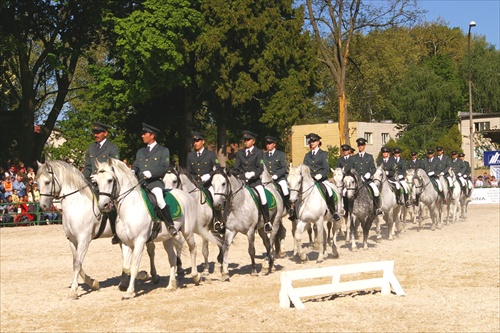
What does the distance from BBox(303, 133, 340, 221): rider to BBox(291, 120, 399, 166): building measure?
58.7m

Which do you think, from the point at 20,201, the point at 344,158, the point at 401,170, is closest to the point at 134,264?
the point at 344,158

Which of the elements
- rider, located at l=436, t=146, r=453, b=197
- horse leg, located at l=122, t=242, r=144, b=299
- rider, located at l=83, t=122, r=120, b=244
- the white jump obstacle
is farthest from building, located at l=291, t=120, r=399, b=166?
horse leg, located at l=122, t=242, r=144, b=299

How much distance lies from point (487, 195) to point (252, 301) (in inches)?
1551

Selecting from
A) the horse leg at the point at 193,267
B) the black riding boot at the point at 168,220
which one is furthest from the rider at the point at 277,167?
the black riding boot at the point at 168,220

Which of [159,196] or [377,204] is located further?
[377,204]

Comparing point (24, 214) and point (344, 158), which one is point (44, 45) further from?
point (344, 158)

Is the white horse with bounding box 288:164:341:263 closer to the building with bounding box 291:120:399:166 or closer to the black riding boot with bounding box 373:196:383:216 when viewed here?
the black riding boot with bounding box 373:196:383:216

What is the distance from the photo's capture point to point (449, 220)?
3516 cm

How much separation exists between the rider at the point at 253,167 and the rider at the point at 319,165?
8.66 feet

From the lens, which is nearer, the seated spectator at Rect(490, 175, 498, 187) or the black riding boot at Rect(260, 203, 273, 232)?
the black riding boot at Rect(260, 203, 273, 232)

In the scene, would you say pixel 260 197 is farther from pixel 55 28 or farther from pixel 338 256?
pixel 55 28

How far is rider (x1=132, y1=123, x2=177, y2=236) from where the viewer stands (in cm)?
1541

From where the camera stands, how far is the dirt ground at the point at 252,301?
1294 cm

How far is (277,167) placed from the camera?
19641 mm
